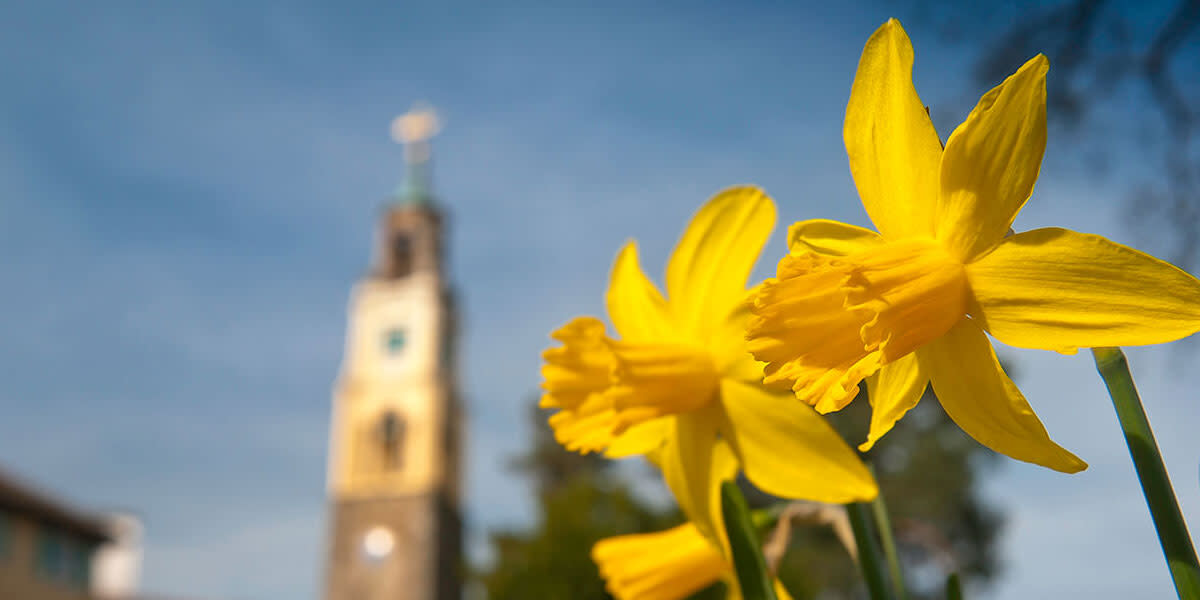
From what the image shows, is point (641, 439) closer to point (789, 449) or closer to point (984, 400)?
point (789, 449)

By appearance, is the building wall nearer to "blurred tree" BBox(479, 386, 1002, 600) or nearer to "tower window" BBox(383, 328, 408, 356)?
"tower window" BBox(383, 328, 408, 356)

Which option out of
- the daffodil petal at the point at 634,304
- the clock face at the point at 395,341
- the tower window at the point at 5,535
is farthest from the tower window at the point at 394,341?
the daffodil petal at the point at 634,304

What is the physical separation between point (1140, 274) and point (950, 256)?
7 cm

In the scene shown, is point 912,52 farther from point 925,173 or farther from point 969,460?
point 969,460

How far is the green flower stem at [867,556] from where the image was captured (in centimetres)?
40

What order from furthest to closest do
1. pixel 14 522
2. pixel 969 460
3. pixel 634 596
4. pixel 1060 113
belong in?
pixel 14 522 → pixel 969 460 → pixel 1060 113 → pixel 634 596

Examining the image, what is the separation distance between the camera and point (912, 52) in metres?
0.34

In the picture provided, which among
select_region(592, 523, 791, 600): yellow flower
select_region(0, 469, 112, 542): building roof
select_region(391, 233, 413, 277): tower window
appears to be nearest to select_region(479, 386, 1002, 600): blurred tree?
select_region(592, 523, 791, 600): yellow flower

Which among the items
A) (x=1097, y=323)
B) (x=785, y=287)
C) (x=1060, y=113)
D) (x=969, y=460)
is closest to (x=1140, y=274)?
(x=1097, y=323)

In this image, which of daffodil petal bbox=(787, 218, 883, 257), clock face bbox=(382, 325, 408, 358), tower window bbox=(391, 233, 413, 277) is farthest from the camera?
tower window bbox=(391, 233, 413, 277)

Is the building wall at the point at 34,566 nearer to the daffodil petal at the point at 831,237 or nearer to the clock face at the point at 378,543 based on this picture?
the clock face at the point at 378,543

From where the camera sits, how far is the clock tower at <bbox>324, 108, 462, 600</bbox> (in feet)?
60.7

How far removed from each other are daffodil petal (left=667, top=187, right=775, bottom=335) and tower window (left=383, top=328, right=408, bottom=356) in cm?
2043

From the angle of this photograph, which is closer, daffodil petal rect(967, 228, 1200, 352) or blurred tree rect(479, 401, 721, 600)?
daffodil petal rect(967, 228, 1200, 352)
